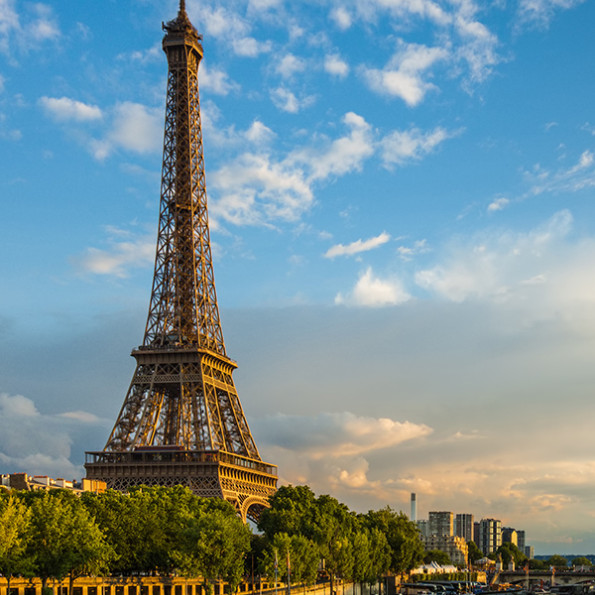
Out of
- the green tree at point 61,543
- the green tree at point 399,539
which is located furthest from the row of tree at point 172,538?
the green tree at point 399,539

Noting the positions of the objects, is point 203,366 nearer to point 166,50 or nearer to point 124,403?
point 124,403

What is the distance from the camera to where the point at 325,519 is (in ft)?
371

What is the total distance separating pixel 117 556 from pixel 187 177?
78989mm

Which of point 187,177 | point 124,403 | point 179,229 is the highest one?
point 187,177

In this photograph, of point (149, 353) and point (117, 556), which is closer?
point (117, 556)

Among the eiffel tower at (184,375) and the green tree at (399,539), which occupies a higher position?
the eiffel tower at (184,375)

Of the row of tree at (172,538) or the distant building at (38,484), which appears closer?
the row of tree at (172,538)

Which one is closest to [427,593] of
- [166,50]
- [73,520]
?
[73,520]

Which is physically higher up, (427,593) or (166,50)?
(166,50)

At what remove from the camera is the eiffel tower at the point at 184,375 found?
128625 millimetres

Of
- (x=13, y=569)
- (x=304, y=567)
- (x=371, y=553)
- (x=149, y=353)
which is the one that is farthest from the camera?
(x=149, y=353)

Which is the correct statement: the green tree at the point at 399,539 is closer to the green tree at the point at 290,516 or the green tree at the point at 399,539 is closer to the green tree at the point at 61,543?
the green tree at the point at 290,516

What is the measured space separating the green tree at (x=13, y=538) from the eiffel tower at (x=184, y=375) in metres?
50.4

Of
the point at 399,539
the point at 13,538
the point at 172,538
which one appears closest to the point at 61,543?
the point at 13,538
